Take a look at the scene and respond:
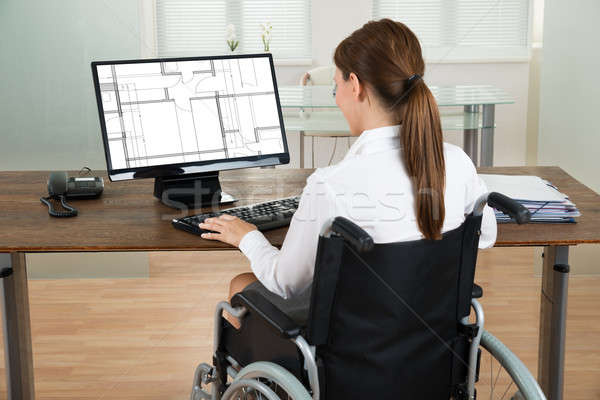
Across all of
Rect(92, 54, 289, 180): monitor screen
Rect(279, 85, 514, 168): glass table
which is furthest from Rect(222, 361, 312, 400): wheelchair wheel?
Rect(279, 85, 514, 168): glass table

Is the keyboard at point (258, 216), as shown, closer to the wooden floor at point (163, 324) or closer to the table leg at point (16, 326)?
the table leg at point (16, 326)

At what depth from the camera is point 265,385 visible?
1348mm

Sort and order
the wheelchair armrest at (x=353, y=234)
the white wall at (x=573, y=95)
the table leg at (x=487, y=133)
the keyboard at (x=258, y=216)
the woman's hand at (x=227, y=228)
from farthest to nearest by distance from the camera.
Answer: the table leg at (x=487, y=133)
the white wall at (x=573, y=95)
the keyboard at (x=258, y=216)
the woman's hand at (x=227, y=228)
the wheelchair armrest at (x=353, y=234)

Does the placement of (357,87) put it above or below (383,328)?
above

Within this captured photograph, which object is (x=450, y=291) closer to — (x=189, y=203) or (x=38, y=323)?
(x=189, y=203)

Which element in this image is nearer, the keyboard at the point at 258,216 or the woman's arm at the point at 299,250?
the woman's arm at the point at 299,250

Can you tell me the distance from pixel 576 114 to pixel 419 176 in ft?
7.33

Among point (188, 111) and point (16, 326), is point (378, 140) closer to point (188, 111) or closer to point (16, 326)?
point (188, 111)

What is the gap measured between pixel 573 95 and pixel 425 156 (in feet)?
7.29

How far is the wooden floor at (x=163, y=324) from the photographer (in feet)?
7.69

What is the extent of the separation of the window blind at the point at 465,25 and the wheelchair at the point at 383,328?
374 cm

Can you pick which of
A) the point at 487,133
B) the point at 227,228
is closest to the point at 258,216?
the point at 227,228

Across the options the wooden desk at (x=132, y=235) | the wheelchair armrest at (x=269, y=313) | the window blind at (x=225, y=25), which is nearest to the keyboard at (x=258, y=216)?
the wooden desk at (x=132, y=235)

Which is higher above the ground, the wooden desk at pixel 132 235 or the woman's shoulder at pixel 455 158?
the woman's shoulder at pixel 455 158
